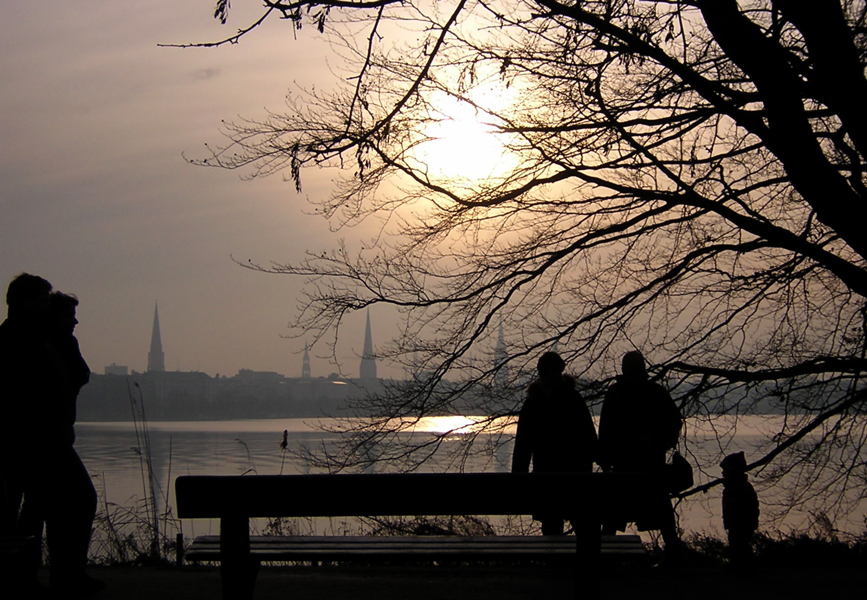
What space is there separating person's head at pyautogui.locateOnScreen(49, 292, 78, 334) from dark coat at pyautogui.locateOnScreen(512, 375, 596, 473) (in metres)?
2.69

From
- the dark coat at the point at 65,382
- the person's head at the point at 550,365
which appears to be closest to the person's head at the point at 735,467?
the person's head at the point at 550,365

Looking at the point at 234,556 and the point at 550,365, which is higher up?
the point at 550,365

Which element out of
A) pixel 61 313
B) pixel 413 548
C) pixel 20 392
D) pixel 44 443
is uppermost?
pixel 61 313

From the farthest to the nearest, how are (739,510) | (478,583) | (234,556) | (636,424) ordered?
(636,424) < (739,510) < (478,583) < (234,556)

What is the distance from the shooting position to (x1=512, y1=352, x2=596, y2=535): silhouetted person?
5285mm

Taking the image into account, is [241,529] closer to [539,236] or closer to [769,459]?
[539,236]

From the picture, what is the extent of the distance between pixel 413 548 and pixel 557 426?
168 centimetres

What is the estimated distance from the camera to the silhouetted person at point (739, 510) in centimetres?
498

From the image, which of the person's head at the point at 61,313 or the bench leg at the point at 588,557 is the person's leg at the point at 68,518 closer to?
the person's head at the point at 61,313

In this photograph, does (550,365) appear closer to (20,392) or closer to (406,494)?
(406,494)

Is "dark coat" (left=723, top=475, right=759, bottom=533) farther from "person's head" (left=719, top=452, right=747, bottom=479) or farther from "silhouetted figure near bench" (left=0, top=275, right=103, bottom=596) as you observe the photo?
"silhouetted figure near bench" (left=0, top=275, right=103, bottom=596)

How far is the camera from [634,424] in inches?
212

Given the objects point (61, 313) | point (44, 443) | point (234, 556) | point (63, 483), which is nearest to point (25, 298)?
point (61, 313)

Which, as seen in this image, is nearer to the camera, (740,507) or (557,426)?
(740,507)
